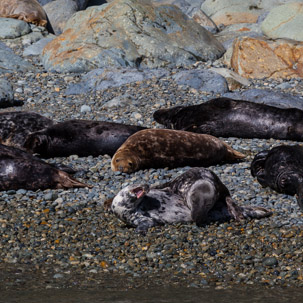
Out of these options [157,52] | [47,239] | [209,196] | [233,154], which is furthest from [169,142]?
[157,52]

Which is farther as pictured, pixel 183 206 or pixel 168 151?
pixel 168 151

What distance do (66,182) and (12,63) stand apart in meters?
7.88

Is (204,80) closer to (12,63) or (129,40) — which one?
Result: (129,40)

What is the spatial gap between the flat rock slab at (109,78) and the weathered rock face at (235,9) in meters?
8.76

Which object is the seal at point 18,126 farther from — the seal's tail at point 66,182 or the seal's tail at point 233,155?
the seal's tail at point 233,155

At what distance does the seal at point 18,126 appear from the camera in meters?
9.20

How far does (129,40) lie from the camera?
14258 millimetres

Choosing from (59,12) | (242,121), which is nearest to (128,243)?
(242,121)

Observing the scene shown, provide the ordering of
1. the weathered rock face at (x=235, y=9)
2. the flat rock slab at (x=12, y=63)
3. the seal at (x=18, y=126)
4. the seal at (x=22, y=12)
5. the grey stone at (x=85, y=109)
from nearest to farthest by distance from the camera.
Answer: the seal at (x=18, y=126), the grey stone at (x=85, y=109), the flat rock slab at (x=12, y=63), the seal at (x=22, y=12), the weathered rock face at (x=235, y=9)

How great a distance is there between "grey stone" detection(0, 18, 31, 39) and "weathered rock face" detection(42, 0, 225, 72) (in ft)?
6.52

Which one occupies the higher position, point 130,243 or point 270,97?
point 270,97

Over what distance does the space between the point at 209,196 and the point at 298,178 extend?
126 centimetres

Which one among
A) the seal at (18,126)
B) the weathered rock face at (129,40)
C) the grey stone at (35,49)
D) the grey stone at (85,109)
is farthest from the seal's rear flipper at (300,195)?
the grey stone at (35,49)

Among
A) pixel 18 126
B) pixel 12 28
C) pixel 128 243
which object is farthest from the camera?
pixel 12 28
